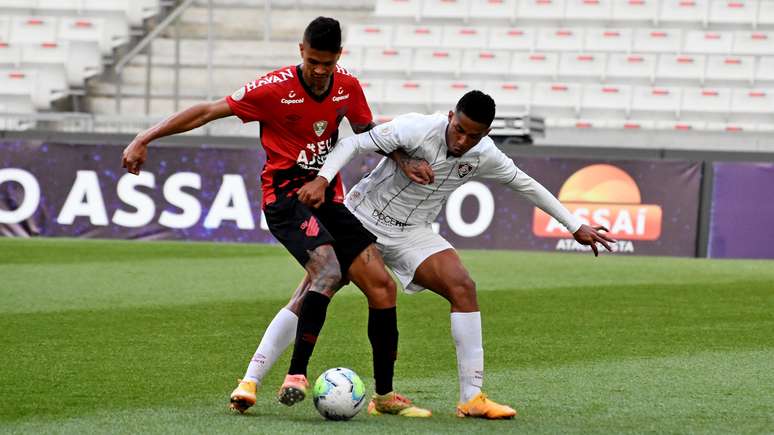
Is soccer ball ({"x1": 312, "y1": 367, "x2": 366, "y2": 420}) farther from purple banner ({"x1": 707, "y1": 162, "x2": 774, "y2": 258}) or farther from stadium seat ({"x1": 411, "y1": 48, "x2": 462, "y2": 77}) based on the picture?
stadium seat ({"x1": 411, "y1": 48, "x2": 462, "y2": 77})

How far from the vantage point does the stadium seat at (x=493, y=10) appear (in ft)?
82.4

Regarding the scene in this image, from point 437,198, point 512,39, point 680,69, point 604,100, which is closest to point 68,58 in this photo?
point 512,39

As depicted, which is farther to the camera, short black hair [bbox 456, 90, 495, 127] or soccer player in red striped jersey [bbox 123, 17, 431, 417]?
soccer player in red striped jersey [bbox 123, 17, 431, 417]

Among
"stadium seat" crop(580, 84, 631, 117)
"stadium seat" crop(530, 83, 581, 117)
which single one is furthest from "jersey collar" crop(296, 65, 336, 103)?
"stadium seat" crop(580, 84, 631, 117)

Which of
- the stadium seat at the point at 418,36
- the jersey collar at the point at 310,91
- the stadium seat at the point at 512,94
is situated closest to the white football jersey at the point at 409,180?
the jersey collar at the point at 310,91

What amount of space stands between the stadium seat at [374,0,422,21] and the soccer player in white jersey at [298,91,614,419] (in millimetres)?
18799

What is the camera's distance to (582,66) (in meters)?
23.6

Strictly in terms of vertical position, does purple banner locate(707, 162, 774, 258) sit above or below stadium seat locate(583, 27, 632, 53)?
below

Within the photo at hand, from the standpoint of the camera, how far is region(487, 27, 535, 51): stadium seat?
80.1 ft

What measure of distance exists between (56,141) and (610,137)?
8.82m

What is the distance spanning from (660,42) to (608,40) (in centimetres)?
94

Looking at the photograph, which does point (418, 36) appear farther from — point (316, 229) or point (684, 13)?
point (316, 229)

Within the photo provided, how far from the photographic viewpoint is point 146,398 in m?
6.86

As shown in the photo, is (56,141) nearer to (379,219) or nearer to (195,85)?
(195,85)
